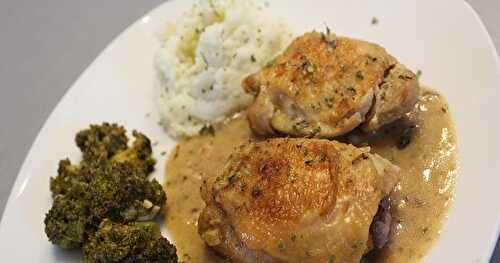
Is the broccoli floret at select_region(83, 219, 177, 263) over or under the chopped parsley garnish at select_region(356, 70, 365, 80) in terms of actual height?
under

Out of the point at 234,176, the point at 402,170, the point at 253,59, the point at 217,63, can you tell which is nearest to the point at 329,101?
the point at 402,170

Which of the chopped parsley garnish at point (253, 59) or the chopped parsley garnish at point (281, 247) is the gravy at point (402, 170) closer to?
the chopped parsley garnish at point (253, 59)

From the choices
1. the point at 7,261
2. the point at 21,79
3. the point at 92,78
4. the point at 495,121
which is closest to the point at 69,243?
the point at 7,261

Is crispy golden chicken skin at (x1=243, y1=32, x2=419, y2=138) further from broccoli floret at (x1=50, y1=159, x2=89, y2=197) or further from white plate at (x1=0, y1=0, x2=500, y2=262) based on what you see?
broccoli floret at (x1=50, y1=159, x2=89, y2=197)

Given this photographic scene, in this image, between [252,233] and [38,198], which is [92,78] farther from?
[252,233]

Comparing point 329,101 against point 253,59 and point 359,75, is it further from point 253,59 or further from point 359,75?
point 253,59

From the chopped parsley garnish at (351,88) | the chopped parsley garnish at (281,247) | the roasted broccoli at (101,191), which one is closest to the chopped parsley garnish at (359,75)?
the chopped parsley garnish at (351,88)

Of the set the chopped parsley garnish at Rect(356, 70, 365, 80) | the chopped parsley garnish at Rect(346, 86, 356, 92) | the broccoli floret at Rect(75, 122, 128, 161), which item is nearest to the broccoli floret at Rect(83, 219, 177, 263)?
the broccoli floret at Rect(75, 122, 128, 161)
